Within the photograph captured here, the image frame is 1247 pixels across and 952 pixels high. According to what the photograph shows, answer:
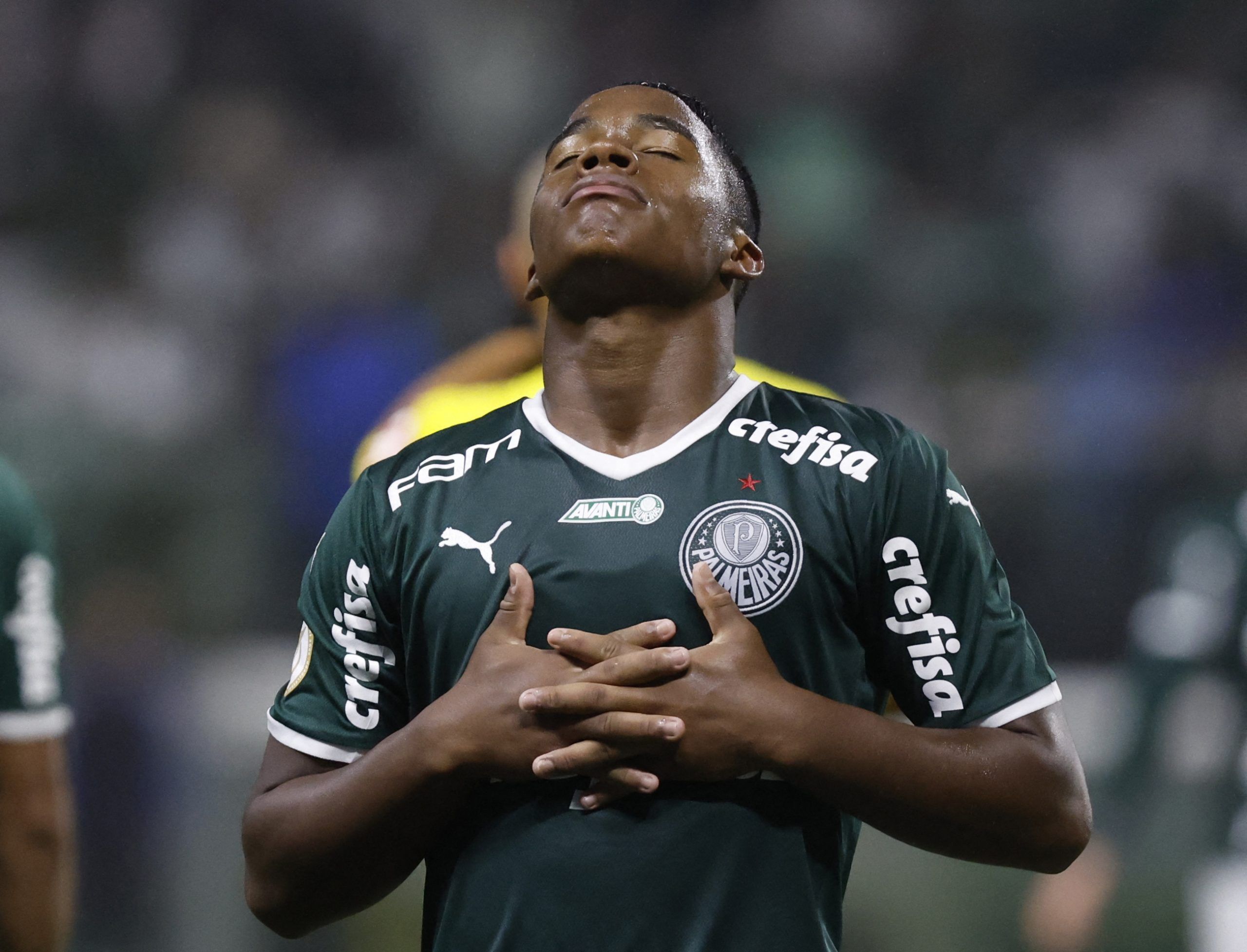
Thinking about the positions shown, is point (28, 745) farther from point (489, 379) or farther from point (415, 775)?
point (415, 775)

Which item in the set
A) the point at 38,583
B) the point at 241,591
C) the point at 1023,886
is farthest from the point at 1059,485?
the point at 38,583

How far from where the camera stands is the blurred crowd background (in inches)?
183

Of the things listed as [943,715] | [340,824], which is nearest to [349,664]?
[340,824]

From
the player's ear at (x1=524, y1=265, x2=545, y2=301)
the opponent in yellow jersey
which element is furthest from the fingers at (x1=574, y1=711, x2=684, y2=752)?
the opponent in yellow jersey

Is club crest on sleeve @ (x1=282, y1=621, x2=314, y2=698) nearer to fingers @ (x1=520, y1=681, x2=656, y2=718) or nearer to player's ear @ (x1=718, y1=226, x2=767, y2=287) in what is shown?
fingers @ (x1=520, y1=681, x2=656, y2=718)

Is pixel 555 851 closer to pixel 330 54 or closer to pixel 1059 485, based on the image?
pixel 1059 485

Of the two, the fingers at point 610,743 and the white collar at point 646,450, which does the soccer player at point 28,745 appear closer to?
the white collar at point 646,450

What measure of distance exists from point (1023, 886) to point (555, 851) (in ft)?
9.95

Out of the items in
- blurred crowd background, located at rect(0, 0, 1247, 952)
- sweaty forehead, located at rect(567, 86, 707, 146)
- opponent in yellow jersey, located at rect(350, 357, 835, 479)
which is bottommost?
opponent in yellow jersey, located at rect(350, 357, 835, 479)

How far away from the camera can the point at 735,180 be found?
169 centimetres

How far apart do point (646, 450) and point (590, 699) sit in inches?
13.7

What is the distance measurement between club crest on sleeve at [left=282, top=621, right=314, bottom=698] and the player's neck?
14.5 inches

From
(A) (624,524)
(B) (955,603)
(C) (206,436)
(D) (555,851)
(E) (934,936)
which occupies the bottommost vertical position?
(E) (934,936)

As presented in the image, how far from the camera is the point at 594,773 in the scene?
1.26 metres
